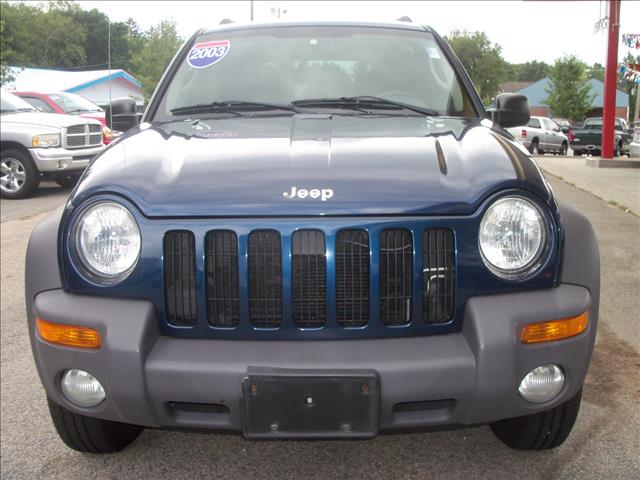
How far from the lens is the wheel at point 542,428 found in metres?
2.46

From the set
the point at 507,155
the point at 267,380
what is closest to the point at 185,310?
the point at 267,380

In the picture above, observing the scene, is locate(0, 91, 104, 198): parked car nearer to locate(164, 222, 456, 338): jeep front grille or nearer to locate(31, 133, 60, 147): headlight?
locate(31, 133, 60, 147): headlight

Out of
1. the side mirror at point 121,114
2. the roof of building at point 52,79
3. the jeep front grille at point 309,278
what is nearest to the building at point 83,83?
the roof of building at point 52,79

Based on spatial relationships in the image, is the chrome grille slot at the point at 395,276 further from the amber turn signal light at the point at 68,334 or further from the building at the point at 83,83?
the building at the point at 83,83

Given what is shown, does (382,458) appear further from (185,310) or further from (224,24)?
(224,24)

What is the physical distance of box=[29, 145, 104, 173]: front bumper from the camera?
1016 centimetres

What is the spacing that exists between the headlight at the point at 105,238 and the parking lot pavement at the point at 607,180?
7.09 meters

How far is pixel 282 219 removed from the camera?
2104 millimetres

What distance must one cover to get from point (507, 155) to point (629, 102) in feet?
42.7

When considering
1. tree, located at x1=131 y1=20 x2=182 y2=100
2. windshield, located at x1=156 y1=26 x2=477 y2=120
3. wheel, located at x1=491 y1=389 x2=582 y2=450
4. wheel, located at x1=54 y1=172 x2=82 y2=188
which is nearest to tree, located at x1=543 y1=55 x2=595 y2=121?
wheel, located at x1=54 y1=172 x2=82 y2=188

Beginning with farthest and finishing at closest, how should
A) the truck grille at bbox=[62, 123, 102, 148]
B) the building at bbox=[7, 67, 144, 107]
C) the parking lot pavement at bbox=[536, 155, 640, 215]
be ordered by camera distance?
the truck grille at bbox=[62, 123, 102, 148], the parking lot pavement at bbox=[536, 155, 640, 215], the building at bbox=[7, 67, 144, 107]

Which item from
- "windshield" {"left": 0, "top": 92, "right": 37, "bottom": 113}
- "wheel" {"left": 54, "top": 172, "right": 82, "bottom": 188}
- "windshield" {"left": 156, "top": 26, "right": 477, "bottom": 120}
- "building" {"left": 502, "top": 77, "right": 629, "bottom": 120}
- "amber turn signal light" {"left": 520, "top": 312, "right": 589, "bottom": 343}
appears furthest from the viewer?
"building" {"left": 502, "top": 77, "right": 629, "bottom": 120}

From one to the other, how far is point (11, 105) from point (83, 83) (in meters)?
1.62

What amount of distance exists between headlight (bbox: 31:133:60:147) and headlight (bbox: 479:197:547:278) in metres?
9.38
